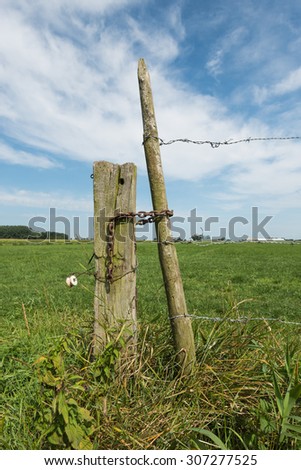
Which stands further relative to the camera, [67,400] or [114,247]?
[114,247]

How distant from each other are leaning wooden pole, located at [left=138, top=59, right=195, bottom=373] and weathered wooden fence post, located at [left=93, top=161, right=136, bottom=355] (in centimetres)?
20

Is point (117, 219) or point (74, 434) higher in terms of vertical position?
point (117, 219)

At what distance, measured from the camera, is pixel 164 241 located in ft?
9.76

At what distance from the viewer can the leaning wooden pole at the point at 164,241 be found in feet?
9.76

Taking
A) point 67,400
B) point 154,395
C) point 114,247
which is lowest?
point 154,395

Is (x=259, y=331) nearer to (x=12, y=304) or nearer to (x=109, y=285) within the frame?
(x=109, y=285)

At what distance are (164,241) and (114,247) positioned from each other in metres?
0.44

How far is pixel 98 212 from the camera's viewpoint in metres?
3.07

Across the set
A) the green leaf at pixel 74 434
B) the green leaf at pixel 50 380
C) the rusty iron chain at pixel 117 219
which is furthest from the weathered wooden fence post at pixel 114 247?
the green leaf at pixel 74 434

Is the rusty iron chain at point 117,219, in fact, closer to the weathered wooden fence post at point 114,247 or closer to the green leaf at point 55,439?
the weathered wooden fence post at point 114,247

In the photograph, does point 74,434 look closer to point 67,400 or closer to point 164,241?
point 67,400

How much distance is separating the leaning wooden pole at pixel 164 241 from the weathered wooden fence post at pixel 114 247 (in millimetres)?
203

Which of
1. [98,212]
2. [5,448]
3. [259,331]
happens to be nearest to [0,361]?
[5,448]

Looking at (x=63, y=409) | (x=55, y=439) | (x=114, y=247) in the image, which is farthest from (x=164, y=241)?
(x=55, y=439)
